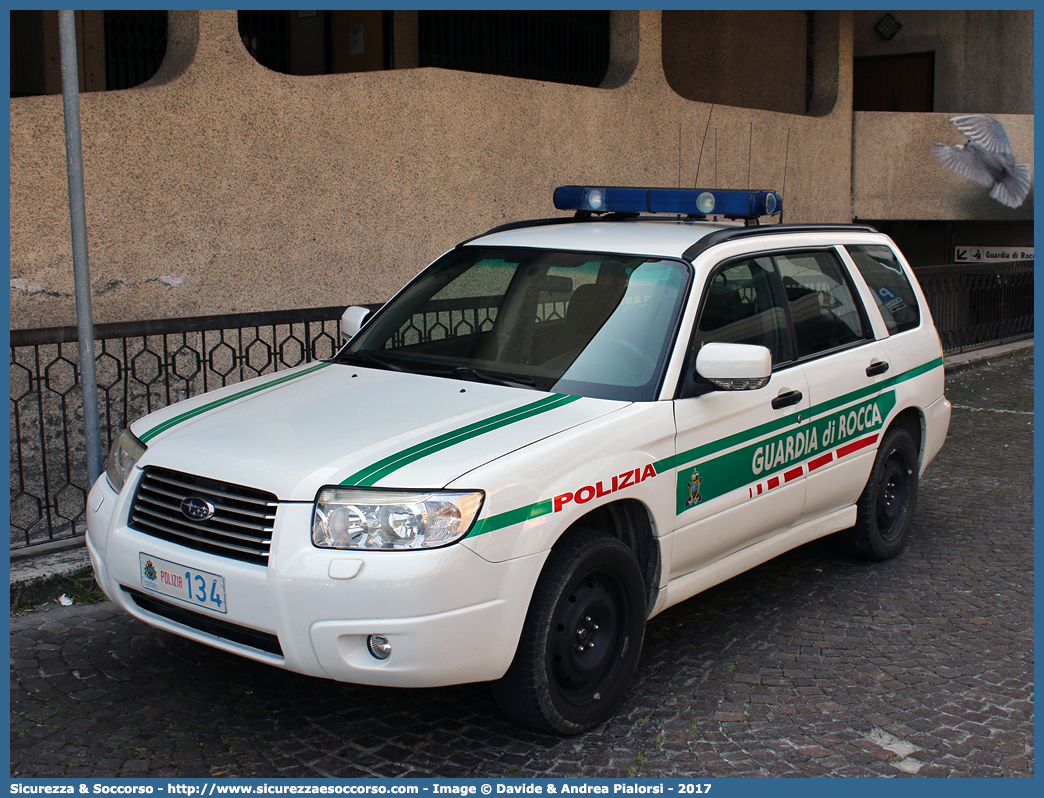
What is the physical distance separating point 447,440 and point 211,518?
2.80 ft

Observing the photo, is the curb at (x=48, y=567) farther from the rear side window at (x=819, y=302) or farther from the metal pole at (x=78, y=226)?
the rear side window at (x=819, y=302)

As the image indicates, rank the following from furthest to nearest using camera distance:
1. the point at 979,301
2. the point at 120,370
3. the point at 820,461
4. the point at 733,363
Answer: the point at 979,301
the point at 120,370
the point at 820,461
the point at 733,363

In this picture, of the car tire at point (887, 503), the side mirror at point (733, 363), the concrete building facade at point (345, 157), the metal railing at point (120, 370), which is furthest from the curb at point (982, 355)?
the side mirror at point (733, 363)

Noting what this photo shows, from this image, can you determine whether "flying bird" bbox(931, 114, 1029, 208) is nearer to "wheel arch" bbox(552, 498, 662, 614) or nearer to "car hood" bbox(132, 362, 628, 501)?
"wheel arch" bbox(552, 498, 662, 614)

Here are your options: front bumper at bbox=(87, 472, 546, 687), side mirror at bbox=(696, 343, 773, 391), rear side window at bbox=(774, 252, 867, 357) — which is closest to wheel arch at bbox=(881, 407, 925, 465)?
rear side window at bbox=(774, 252, 867, 357)

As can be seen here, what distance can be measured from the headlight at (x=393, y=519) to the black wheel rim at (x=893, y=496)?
10.4ft

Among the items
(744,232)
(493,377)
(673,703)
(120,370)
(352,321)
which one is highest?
(744,232)

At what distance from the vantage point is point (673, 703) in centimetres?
411

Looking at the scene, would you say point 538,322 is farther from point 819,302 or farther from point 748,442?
point 819,302

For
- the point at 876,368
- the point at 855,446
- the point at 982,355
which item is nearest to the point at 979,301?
the point at 982,355

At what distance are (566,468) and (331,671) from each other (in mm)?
1040

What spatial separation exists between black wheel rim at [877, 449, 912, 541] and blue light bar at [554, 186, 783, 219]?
5.41 feet
